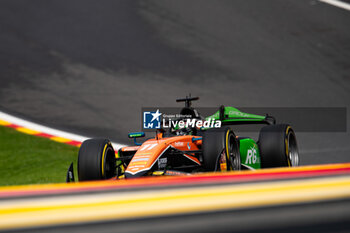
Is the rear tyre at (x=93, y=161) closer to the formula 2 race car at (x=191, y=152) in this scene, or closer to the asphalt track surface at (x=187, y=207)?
the formula 2 race car at (x=191, y=152)

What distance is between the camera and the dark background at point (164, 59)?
10.4 metres

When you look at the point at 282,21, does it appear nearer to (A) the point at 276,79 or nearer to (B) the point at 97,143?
(A) the point at 276,79

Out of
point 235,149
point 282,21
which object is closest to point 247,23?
point 282,21

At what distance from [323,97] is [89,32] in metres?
7.64

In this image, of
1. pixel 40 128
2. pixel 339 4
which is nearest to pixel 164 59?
pixel 40 128

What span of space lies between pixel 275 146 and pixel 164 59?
26.1ft

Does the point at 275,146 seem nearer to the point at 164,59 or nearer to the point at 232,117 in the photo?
the point at 232,117

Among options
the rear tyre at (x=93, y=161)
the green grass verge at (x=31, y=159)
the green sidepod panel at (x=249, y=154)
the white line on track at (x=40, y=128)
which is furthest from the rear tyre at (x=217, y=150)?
the white line on track at (x=40, y=128)

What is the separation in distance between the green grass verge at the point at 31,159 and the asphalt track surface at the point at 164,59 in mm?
1154

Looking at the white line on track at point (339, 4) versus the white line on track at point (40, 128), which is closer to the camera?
the white line on track at point (40, 128)

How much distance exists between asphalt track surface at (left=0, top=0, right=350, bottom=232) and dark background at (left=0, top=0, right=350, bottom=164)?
29 mm

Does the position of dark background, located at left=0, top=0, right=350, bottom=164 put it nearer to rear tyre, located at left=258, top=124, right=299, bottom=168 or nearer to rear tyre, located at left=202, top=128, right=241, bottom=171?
rear tyre, located at left=258, top=124, right=299, bottom=168

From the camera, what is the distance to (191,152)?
5223 mm

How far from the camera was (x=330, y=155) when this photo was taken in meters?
7.82
